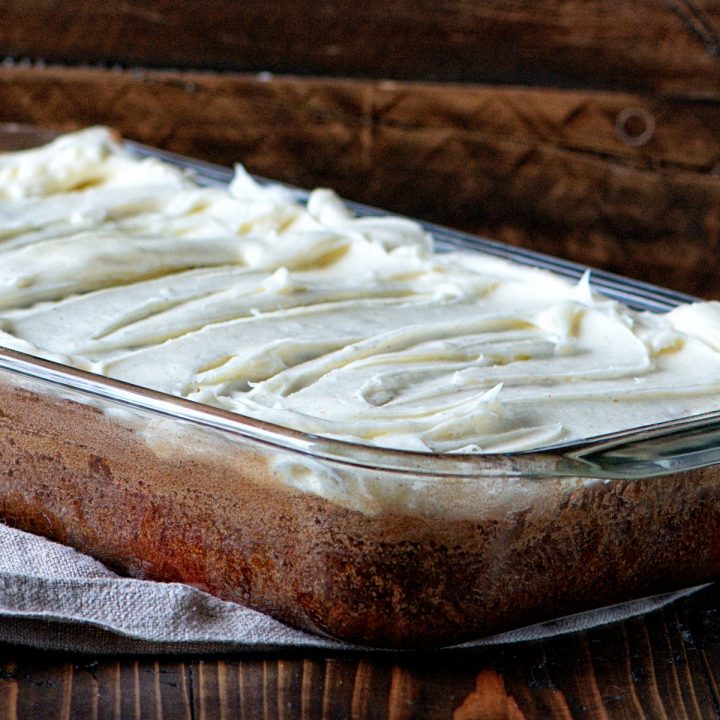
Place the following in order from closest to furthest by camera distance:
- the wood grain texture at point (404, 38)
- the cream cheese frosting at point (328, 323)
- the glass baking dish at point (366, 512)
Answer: the glass baking dish at point (366, 512) < the cream cheese frosting at point (328, 323) < the wood grain texture at point (404, 38)

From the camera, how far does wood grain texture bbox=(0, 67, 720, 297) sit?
2.27 meters

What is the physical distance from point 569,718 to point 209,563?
309 millimetres

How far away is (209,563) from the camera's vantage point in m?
1.04

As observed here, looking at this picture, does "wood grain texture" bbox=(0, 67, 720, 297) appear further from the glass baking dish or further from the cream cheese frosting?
the glass baking dish

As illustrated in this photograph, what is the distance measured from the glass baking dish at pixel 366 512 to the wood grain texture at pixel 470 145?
4.19 ft

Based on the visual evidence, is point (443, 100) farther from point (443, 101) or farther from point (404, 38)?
point (404, 38)

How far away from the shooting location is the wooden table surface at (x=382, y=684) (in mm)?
951

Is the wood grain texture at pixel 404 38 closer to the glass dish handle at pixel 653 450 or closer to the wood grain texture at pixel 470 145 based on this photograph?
the wood grain texture at pixel 470 145

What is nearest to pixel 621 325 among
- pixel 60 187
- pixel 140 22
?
pixel 60 187

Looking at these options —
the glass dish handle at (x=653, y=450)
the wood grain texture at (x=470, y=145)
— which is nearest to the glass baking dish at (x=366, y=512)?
the glass dish handle at (x=653, y=450)

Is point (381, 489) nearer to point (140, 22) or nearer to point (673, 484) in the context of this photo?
point (673, 484)

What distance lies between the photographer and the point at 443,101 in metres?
2.32

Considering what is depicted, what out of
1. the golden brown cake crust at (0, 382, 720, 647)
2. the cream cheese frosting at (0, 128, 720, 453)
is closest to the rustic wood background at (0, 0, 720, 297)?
the cream cheese frosting at (0, 128, 720, 453)

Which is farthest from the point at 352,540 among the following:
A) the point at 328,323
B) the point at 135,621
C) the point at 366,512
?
the point at 328,323
